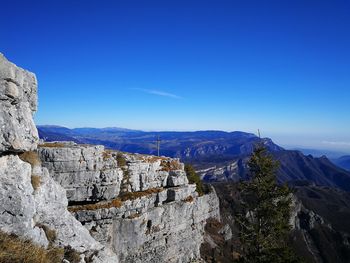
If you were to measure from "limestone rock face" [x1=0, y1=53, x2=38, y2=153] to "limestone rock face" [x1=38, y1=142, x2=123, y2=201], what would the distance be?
1958 centimetres

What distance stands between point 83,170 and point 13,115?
77.8 ft

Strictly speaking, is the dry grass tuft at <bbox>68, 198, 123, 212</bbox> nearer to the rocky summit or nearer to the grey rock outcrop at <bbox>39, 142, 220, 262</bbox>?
the grey rock outcrop at <bbox>39, 142, 220, 262</bbox>

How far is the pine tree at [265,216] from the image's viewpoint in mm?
33691

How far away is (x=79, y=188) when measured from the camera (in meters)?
39.0

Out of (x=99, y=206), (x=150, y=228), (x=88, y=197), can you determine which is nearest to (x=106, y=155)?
(x=88, y=197)

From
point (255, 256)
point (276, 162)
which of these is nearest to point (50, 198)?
point (255, 256)

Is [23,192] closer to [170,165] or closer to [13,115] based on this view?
[13,115]

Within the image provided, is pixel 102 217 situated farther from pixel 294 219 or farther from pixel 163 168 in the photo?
pixel 294 219

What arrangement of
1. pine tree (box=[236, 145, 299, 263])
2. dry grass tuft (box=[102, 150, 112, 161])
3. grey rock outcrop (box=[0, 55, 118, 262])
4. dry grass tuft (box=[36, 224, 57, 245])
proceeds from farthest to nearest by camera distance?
dry grass tuft (box=[102, 150, 112, 161])
pine tree (box=[236, 145, 299, 263])
dry grass tuft (box=[36, 224, 57, 245])
grey rock outcrop (box=[0, 55, 118, 262])

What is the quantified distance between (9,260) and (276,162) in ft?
101

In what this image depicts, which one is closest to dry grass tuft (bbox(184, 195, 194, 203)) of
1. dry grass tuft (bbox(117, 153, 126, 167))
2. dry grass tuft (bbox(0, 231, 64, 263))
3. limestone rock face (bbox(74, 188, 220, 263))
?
limestone rock face (bbox(74, 188, 220, 263))

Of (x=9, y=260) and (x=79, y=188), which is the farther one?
(x=79, y=188)

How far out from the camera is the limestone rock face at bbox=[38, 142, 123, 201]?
36.7 m

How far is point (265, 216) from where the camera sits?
34969mm
